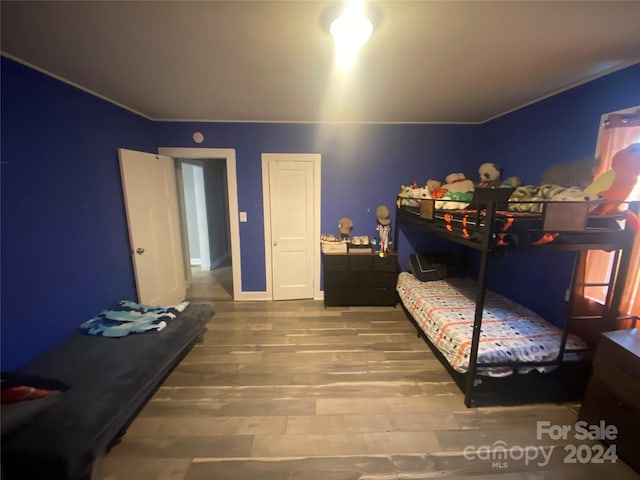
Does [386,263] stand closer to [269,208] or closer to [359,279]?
[359,279]

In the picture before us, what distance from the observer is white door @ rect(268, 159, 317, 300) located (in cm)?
354

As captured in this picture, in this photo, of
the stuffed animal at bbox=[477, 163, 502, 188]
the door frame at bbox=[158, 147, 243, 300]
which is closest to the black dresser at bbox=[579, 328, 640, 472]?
the stuffed animal at bbox=[477, 163, 502, 188]

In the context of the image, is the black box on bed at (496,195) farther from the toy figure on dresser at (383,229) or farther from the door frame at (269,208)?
the door frame at (269,208)

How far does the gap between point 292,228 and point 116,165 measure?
207cm

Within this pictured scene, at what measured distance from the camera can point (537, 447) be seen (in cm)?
167

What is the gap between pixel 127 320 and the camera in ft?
7.68

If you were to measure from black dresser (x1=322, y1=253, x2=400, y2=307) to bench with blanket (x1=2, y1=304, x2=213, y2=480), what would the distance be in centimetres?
172

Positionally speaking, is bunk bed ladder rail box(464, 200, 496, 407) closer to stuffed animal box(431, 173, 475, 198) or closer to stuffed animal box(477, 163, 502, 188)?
stuffed animal box(431, 173, 475, 198)

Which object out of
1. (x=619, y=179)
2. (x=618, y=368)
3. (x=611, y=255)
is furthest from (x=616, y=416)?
(x=619, y=179)

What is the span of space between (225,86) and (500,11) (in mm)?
1939

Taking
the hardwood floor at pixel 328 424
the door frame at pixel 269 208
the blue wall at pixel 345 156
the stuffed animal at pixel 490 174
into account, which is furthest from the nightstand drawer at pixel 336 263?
the stuffed animal at pixel 490 174

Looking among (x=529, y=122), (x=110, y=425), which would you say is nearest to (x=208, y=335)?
(x=110, y=425)

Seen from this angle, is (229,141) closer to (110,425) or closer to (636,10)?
(110,425)

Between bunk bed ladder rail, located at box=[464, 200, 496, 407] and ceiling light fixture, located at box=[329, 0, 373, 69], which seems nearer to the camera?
ceiling light fixture, located at box=[329, 0, 373, 69]
